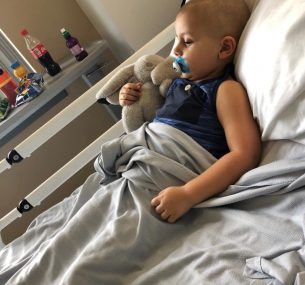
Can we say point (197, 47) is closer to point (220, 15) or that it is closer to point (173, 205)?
point (220, 15)

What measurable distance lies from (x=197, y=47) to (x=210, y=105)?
5.5 inches

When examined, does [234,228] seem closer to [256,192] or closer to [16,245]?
[256,192]

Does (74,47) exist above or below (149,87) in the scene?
above

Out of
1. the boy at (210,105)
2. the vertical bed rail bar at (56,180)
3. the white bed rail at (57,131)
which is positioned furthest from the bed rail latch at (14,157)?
the boy at (210,105)

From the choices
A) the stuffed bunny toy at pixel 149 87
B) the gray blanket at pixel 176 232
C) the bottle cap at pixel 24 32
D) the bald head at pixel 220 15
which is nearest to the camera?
the gray blanket at pixel 176 232

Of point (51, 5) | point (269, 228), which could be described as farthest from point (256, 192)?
point (51, 5)

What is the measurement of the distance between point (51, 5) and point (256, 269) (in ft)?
5.11

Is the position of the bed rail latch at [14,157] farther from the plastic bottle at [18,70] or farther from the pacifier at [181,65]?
the plastic bottle at [18,70]

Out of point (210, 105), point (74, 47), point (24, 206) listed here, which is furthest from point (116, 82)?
point (74, 47)

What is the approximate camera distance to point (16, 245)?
3.32 ft

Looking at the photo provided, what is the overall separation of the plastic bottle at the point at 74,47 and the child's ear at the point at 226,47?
0.91 metres

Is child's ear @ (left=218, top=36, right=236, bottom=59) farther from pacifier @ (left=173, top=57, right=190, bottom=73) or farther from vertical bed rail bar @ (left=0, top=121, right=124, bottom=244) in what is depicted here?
vertical bed rail bar @ (left=0, top=121, right=124, bottom=244)

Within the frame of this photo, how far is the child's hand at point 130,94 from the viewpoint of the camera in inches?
41.4

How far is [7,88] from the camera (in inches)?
64.6
